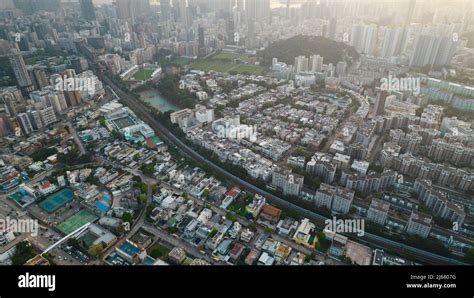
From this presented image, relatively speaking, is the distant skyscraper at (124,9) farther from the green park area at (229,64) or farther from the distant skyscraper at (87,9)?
the green park area at (229,64)

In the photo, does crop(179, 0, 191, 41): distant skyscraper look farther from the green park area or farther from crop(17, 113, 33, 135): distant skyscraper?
crop(17, 113, 33, 135): distant skyscraper

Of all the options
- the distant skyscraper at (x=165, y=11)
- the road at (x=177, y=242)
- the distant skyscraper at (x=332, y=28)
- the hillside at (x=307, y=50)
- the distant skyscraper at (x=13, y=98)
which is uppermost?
the distant skyscraper at (x=165, y=11)

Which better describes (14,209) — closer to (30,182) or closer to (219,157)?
(30,182)

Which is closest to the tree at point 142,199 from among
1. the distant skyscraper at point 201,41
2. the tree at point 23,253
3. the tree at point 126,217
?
the tree at point 126,217

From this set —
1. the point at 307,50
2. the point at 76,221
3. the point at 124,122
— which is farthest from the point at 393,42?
the point at 76,221

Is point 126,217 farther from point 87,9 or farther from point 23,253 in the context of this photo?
point 87,9
